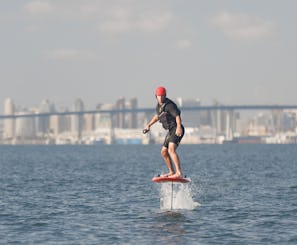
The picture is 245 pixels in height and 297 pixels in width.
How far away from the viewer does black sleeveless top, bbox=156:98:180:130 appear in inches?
966

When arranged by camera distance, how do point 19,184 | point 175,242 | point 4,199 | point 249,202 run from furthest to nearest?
point 19,184, point 4,199, point 249,202, point 175,242

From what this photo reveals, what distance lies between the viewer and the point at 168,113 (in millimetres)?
24625

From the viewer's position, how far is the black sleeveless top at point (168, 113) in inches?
966

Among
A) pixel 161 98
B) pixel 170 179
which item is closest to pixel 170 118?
pixel 161 98

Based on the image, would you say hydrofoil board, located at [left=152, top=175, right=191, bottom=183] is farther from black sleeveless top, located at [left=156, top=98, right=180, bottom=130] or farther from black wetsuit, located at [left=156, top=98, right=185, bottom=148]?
black sleeveless top, located at [left=156, top=98, right=180, bottom=130]

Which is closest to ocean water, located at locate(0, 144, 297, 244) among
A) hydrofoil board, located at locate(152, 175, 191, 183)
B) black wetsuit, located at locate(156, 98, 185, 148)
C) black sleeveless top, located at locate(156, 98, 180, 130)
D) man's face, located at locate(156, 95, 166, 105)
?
hydrofoil board, located at locate(152, 175, 191, 183)

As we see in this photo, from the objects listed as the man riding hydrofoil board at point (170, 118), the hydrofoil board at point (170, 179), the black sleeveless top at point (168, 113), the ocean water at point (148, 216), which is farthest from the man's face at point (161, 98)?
the ocean water at point (148, 216)

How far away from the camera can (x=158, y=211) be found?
29266mm

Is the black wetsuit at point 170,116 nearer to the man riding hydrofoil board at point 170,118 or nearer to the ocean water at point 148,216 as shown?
the man riding hydrofoil board at point 170,118

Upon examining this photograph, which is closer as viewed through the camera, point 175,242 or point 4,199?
point 175,242

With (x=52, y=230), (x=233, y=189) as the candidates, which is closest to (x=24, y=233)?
(x=52, y=230)

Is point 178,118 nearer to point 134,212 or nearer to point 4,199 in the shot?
point 134,212

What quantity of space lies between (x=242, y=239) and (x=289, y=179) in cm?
Result: 3035

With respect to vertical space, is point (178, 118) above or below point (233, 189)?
above
